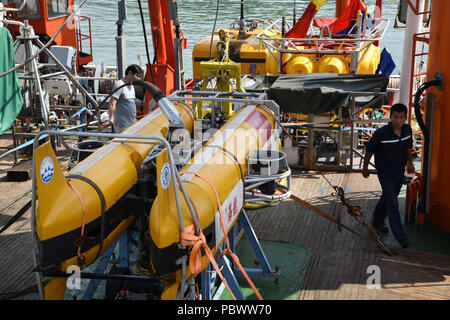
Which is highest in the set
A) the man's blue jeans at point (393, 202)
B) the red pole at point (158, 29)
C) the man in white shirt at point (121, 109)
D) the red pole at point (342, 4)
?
the red pole at point (342, 4)

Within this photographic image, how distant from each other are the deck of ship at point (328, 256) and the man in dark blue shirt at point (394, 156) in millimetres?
397

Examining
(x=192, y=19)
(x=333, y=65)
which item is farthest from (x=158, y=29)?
(x=192, y=19)

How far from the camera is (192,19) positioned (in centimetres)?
3538

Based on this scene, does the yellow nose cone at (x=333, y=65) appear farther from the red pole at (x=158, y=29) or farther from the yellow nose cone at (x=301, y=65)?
the red pole at (x=158, y=29)

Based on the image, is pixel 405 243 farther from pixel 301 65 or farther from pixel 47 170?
pixel 301 65

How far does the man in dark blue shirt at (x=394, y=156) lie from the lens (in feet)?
21.0

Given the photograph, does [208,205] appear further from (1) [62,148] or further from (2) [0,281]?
(1) [62,148]

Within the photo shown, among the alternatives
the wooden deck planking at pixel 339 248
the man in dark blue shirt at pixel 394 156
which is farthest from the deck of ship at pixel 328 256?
the man in dark blue shirt at pixel 394 156

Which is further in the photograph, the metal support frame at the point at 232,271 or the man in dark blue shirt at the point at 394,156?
the man in dark blue shirt at the point at 394,156

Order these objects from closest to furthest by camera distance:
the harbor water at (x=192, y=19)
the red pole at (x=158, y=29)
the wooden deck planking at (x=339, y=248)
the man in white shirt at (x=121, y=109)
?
the wooden deck planking at (x=339, y=248)
the man in white shirt at (x=121, y=109)
the red pole at (x=158, y=29)
the harbor water at (x=192, y=19)

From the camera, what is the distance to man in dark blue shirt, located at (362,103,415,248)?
252 inches

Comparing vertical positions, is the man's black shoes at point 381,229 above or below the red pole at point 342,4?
below
